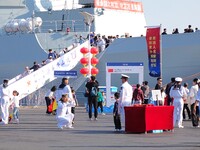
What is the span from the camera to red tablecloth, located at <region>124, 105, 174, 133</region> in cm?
1994

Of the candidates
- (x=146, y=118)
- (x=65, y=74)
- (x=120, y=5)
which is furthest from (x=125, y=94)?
(x=120, y=5)

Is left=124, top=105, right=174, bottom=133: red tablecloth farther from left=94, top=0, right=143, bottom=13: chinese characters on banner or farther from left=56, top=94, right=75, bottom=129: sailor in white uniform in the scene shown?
left=94, top=0, right=143, bottom=13: chinese characters on banner

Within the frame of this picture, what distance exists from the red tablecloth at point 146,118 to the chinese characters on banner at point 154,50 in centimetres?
1183

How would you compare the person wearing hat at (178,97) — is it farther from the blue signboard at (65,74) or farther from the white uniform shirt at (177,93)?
the blue signboard at (65,74)

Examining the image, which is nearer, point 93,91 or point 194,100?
point 194,100

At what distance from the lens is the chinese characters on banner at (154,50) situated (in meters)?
32.3

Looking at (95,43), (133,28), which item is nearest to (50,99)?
(95,43)

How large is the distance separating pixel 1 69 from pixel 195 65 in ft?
40.8

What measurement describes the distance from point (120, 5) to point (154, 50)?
15.7m

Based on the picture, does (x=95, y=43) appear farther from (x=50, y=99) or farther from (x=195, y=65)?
(x=50, y=99)

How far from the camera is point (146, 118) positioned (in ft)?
65.5

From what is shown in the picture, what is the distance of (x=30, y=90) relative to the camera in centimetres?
3769

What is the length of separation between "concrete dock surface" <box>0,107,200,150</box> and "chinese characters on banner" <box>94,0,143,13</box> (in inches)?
945

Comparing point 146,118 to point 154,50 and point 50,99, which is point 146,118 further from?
point 50,99
